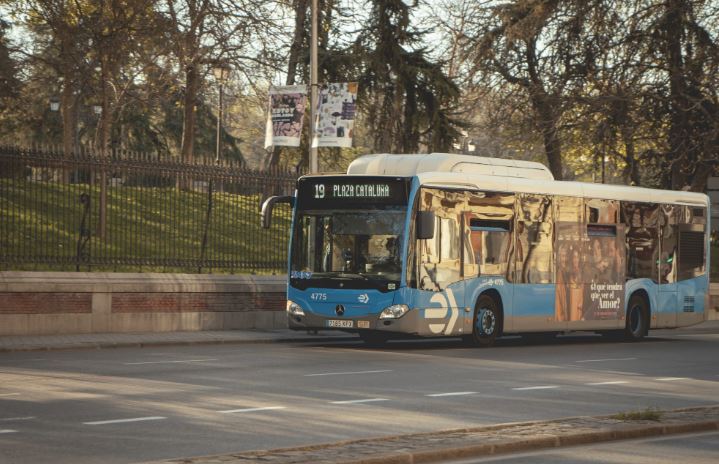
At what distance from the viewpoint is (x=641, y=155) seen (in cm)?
4091

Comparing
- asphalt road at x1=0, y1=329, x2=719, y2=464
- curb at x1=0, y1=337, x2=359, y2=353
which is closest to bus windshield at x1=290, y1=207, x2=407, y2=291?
asphalt road at x1=0, y1=329, x2=719, y2=464

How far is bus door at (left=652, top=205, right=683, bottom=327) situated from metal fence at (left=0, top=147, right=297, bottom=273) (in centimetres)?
803

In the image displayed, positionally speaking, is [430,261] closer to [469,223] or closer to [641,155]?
[469,223]

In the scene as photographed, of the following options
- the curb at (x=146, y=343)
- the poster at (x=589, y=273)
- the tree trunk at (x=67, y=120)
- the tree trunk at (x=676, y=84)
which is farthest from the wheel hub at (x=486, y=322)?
the tree trunk at (x=676, y=84)

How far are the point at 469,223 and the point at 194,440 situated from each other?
13.0 meters

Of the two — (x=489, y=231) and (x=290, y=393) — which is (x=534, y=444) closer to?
(x=290, y=393)

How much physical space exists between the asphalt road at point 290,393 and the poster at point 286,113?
5413mm

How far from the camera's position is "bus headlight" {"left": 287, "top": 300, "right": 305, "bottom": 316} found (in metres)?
22.5

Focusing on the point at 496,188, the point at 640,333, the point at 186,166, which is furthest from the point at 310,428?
the point at 640,333

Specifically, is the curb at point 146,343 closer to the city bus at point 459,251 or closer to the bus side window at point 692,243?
the city bus at point 459,251

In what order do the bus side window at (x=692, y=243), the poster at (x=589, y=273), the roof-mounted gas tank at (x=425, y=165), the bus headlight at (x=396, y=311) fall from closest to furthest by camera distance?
the bus headlight at (x=396, y=311), the roof-mounted gas tank at (x=425, y=165), the poster at (x=589, y=273), the bus side window at (x=692, y=243)

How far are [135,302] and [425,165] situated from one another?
20.4ft

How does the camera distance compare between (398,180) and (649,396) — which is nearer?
(649,396)

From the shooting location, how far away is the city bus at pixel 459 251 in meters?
21.7
